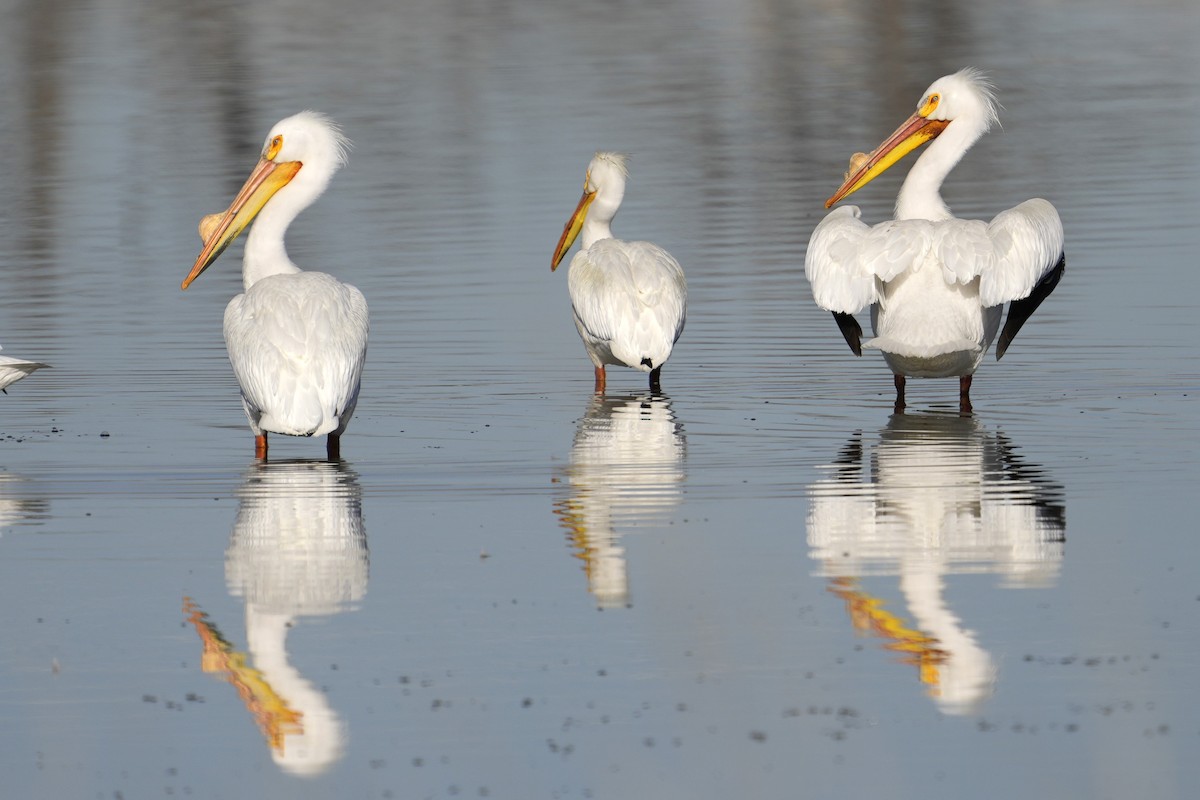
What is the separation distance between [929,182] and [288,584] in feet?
16.7

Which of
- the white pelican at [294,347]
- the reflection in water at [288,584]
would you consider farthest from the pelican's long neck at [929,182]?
the reflection in water at [288,584]

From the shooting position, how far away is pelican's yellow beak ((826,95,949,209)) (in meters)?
11.1

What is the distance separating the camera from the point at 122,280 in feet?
46.4

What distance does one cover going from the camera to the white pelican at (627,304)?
10.4 meters

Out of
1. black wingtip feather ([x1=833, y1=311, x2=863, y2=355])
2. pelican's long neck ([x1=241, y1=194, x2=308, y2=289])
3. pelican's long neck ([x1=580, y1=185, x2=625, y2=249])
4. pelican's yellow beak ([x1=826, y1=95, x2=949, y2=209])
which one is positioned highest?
pelican's yellow beak ([x1=826, y1=95, x2=949, y2=209])

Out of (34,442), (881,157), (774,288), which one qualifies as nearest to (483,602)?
(34,442)

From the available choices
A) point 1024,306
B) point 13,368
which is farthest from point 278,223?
point 1024,306

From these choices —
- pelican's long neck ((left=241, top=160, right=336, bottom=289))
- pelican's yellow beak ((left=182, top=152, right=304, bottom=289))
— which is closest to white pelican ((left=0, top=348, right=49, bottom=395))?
pelican's long neck ((left=241, top=160, right=336, bottom=289))

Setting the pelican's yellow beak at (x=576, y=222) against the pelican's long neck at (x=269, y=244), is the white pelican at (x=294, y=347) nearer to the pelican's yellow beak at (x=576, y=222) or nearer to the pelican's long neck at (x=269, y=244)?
the pelican's long neck at (x=269, y=244)

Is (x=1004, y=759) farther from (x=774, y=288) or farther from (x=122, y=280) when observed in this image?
(x=122, y=280)

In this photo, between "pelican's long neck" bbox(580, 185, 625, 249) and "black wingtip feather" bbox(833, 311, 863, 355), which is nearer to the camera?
"black wingtip feather" bbox(833, 311, 863, 355)

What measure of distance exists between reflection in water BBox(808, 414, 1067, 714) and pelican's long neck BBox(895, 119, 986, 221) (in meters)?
1.71

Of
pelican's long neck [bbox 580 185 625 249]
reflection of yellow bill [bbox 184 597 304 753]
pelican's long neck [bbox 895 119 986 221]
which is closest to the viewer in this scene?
reflection of yellow bill [bbox 184 597 304 753]

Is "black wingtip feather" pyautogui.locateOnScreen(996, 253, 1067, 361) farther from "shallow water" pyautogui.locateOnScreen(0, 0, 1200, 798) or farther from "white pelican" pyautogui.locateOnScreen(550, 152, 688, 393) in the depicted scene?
"white pelican" pyautogui.locateOnScreen(550, 152, 688, 393)
